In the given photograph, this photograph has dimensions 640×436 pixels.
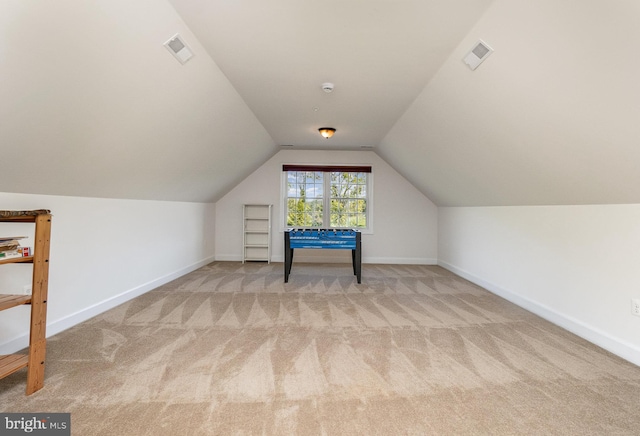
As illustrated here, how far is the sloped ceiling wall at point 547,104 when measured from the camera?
5.20 ft

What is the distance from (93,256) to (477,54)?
13.0 ft

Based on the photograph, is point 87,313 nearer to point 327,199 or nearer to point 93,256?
point 93,256

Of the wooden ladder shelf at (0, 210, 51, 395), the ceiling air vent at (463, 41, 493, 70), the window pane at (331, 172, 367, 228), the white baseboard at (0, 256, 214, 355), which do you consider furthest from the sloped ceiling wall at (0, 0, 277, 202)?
the window pane at (331, 172, 367, 228)

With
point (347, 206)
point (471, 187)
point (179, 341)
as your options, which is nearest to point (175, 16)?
point (179, 341)

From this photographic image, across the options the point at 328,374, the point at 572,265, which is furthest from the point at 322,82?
the point at 572,265

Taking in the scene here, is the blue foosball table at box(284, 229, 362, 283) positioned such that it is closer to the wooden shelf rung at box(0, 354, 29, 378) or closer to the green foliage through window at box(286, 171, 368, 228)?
the green foliage through window at box(286, 171, 368, 228)

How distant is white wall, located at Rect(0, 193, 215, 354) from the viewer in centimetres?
237

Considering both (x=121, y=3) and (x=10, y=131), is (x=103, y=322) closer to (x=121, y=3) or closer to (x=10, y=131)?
(x=10, y=131)

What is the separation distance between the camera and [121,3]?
171cm

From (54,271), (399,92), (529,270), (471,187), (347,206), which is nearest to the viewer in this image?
(54,271)

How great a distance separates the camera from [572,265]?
9.66ft

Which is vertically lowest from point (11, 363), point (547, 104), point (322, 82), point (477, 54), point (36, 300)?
point (11, 363)

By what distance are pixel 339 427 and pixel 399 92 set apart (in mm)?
3049

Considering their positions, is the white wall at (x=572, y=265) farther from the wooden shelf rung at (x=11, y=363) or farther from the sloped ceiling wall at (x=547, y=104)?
the wooden shelf rung at (x=11, y=363)
